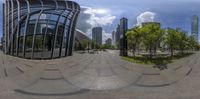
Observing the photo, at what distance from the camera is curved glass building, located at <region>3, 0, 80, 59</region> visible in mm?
1412

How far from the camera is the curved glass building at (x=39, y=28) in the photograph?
4.63 ft

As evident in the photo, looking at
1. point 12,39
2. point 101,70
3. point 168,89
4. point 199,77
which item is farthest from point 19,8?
point 199,77

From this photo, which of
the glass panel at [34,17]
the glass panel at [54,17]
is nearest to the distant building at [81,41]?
the glass panel at [54,17]

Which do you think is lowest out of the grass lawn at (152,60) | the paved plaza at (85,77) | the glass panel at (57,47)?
the paved plaza at (85,77)

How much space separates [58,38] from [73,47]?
16 cm

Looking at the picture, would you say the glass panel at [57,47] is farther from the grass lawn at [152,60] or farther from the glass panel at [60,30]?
the grass lawn at [152,60]

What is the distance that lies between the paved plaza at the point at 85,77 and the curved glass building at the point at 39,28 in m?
0.09

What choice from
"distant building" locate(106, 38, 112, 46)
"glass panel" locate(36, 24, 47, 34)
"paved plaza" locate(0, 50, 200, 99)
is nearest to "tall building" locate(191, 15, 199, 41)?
"paved plaza" locate(0, 50, 200, 99)

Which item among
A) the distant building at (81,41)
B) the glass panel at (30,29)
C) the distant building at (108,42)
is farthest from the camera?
the distant building at (108,42)

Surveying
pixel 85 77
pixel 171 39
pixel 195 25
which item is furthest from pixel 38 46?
pixel 195 25

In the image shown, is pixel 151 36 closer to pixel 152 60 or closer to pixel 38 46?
pixel 152 60

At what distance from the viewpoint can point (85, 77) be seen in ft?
5.42

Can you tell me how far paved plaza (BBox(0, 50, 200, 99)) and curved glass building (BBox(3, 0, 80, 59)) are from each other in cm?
9

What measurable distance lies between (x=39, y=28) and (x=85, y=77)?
1.66ft
